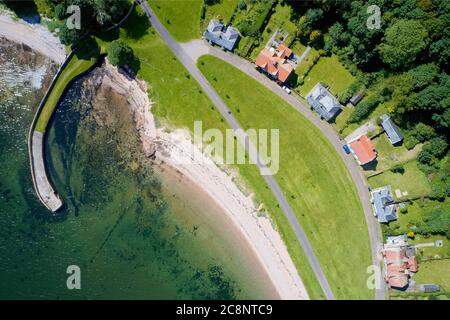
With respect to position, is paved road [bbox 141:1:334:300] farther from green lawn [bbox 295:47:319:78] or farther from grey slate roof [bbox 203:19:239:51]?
green lawn [bbox 295:47:319:78]

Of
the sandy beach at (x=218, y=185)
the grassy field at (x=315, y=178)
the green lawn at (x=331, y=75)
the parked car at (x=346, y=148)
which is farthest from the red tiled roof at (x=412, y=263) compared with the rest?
the green lawn at (x=331, y=75)

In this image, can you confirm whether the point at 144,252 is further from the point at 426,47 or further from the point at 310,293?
the point at 426,47

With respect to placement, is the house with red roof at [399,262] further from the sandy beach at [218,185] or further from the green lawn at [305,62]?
the green lawn at [305,62]

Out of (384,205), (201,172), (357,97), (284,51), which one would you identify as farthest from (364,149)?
(201,172)

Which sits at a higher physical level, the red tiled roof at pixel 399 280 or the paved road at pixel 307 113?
the paved road at pixel 307 113
